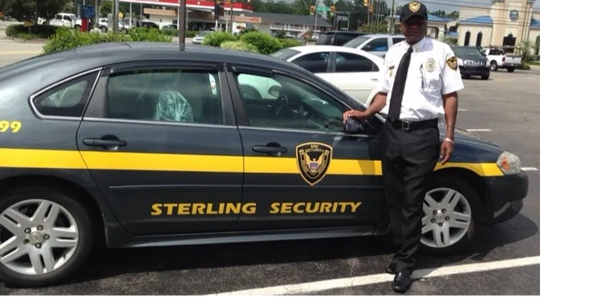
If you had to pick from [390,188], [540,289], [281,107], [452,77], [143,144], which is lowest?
[540,289]

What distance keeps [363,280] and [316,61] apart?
6.48 metres

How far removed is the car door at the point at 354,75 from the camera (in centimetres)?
959

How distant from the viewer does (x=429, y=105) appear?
332 cm

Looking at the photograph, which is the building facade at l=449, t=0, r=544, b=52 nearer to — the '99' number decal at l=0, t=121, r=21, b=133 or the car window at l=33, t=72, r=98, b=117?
the car window at l=33, t=72, r=98, b=117

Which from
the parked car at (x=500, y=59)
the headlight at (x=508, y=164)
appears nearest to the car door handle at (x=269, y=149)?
the headlight at (x=508, y=164)

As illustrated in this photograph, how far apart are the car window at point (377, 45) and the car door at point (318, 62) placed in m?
5.28

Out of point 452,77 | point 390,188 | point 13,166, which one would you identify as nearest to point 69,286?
point 13,166

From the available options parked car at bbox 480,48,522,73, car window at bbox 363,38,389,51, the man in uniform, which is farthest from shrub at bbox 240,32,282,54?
parked car at bbox 480,48,522,73

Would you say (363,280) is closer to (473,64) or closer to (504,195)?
(504,195)

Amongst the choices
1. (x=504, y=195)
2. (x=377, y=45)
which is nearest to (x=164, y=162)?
(x=504, y=195)

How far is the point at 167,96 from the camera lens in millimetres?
3348

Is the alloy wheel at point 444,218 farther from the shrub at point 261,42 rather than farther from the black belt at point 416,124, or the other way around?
the shrub at point 261,42
